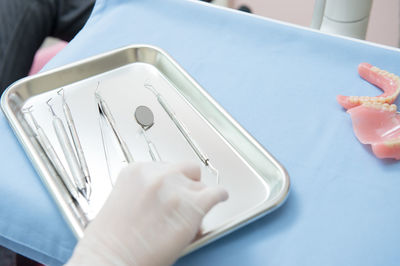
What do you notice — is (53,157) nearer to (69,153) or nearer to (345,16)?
(69,153)

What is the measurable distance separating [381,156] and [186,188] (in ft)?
0.97

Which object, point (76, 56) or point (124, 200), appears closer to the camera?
point (124, 200)

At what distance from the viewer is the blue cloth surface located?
1.58ft

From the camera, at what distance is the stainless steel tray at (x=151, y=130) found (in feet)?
1.67

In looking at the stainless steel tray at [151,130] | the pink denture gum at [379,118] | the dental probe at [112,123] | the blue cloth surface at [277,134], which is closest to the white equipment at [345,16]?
the blue cloth surface at [277,134]

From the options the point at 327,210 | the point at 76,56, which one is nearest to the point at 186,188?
the point at 327,210

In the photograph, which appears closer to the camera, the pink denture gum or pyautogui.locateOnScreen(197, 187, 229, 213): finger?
pyautogui.locateOnScreen(197, 187, 229, 213): finger

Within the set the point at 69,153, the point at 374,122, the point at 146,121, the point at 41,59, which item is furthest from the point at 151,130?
the point at 41,59

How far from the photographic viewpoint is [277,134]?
0.61 meters

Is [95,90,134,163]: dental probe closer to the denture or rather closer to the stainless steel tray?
the stainless steel tray

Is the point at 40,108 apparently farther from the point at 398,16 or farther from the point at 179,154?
the point at 398,16

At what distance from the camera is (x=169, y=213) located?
17.4 inches

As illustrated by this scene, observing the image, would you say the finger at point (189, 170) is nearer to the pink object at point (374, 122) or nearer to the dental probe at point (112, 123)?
the dental probe at point (112, 123)

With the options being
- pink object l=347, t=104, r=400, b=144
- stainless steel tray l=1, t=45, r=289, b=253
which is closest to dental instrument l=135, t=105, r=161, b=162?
stainless steel tray l=1, t=45, r=289, b=253
